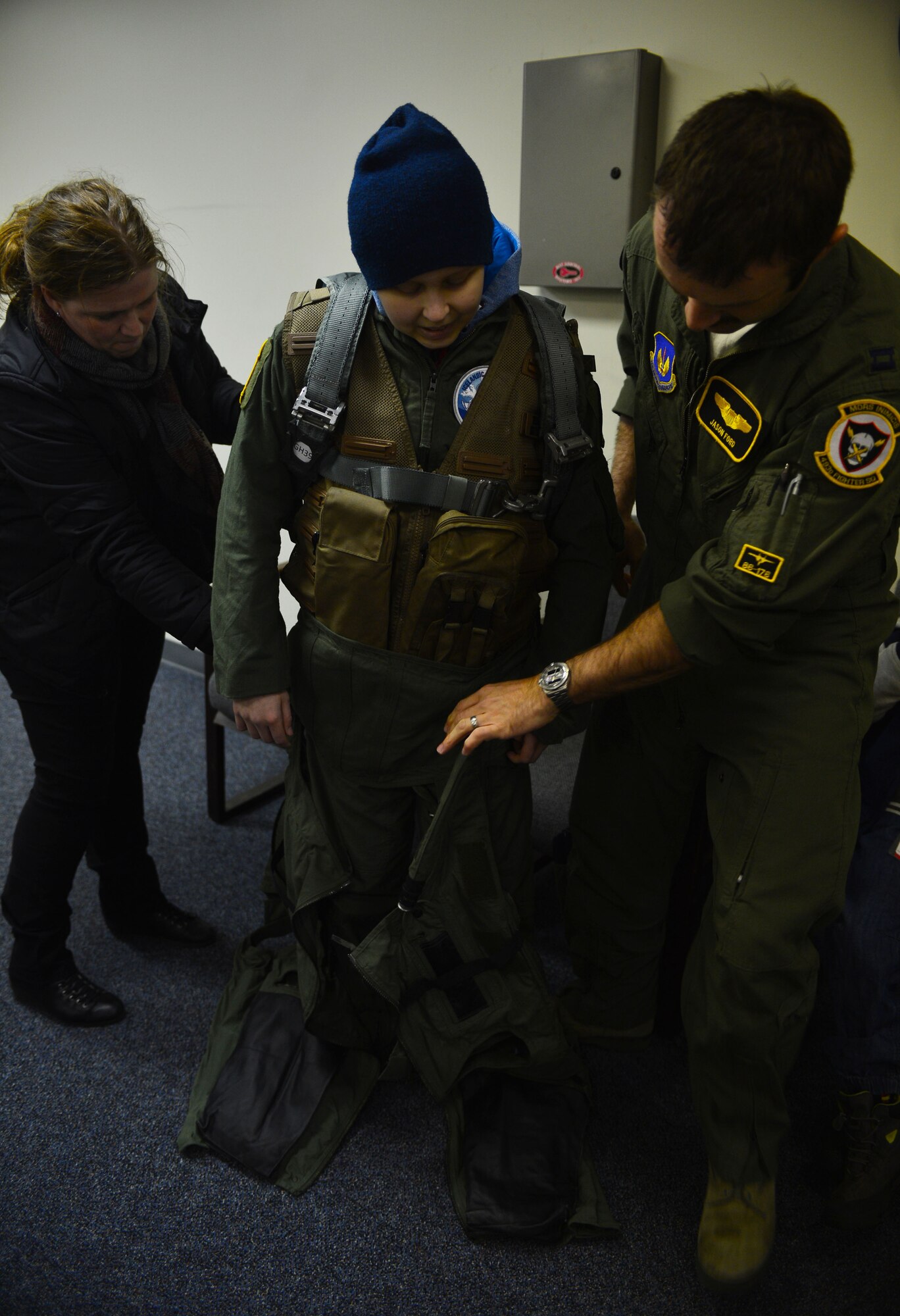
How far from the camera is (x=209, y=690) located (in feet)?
7.67

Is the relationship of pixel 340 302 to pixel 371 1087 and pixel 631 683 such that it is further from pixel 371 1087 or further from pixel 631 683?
pixel 371 1087

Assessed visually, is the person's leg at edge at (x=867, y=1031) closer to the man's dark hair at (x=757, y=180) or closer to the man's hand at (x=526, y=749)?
the man's hand at (x=526, y=749)

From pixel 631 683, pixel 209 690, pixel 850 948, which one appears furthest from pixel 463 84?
pixel 850 948

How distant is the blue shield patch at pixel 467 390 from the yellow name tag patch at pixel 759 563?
1.34ft

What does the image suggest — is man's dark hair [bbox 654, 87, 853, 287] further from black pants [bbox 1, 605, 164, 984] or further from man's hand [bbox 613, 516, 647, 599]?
black pants [bbox 1, 605, 164, 984]

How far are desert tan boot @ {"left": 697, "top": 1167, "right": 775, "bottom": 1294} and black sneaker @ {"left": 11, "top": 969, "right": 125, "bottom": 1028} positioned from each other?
115 centimetres

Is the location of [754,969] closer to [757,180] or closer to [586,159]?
[757,180]

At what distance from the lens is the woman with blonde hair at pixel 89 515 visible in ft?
5.04

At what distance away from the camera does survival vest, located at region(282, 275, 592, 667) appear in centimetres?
135

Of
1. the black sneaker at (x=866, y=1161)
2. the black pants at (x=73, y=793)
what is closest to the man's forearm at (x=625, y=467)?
the black pants at (x=73, y=793)

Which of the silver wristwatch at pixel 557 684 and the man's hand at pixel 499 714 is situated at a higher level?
the silver wristwatch at pixel 557 684

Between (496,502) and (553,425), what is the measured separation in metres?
0.13

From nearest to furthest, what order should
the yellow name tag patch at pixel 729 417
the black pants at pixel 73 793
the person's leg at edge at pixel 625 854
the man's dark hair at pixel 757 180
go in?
the man's dark hair at pixel 757 180, the yellow name tag patch at pixel 729 417, the person's leg at edge at pixel 625 854, the black pants at pixel 73 793

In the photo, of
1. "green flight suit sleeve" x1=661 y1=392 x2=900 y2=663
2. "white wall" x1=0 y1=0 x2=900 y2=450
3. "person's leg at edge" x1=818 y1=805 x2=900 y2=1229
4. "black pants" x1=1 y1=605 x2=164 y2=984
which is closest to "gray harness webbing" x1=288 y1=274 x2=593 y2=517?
"green flight suit sleeve" x1=661 y1=392 x2=900 y2=663
